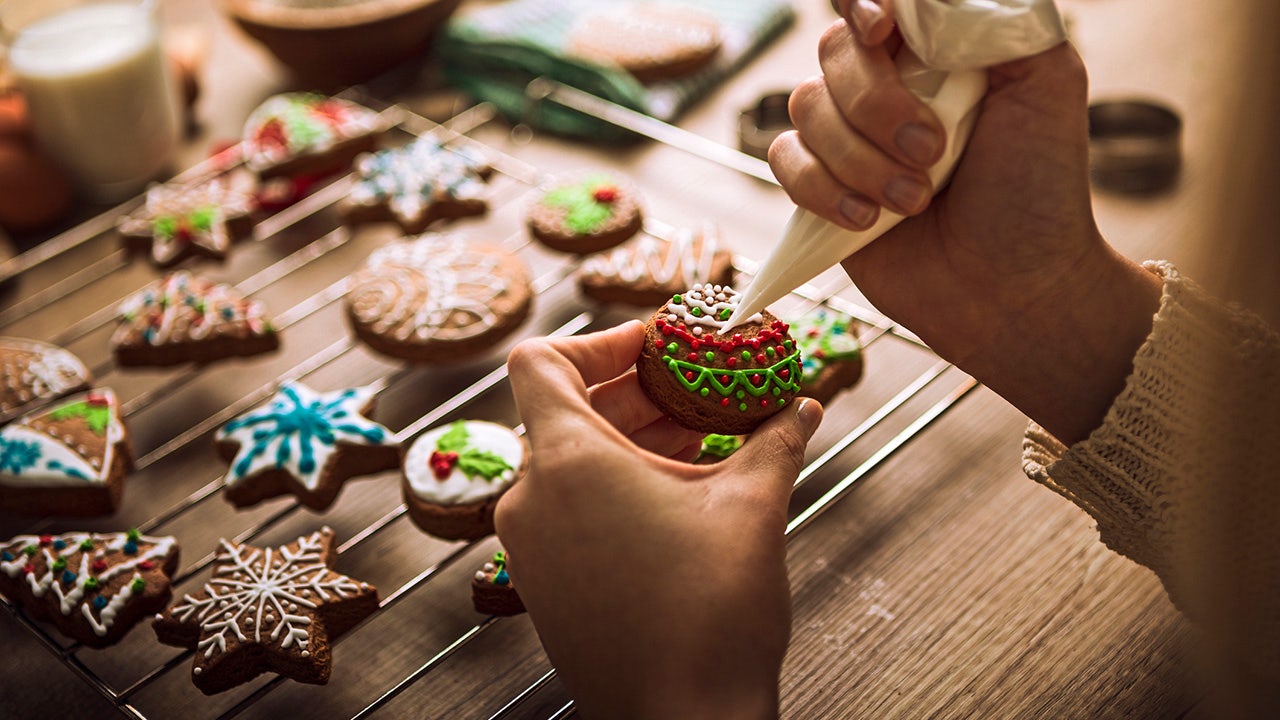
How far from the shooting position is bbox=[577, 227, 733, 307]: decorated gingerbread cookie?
4.44 feet

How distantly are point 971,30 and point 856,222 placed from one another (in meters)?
0.17

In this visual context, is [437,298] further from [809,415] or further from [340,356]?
[809,415]

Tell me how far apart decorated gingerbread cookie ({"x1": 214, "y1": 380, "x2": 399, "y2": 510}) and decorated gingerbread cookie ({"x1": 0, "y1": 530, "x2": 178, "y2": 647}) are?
107 millimetres

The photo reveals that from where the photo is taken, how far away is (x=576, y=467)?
0.76m

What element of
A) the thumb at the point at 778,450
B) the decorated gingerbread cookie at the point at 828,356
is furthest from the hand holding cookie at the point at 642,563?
the decorated gingerbread cookie at the point at 828,356

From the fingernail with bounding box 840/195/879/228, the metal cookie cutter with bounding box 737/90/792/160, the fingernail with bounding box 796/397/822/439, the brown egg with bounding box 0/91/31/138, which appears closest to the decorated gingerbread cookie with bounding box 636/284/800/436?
the fingernail with bounding box 796/397/822/439

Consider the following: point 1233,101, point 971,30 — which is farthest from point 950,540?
A: point 1233,101

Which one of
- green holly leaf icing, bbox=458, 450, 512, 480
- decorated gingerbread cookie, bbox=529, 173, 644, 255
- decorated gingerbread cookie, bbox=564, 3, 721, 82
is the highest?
decorated gingerbread cookie, bbox=564, 3, 721, 82

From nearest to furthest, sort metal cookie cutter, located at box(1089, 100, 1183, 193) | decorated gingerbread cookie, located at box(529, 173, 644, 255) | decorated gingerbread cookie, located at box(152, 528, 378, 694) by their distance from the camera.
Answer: decorated gingerbread cookie, located at box(152, 528, 378, 694), decorated gingerbread cookie, located at box(529, 173, 644, 255), metal cookie cutter, located at box(1089, 100, 1183, 193)

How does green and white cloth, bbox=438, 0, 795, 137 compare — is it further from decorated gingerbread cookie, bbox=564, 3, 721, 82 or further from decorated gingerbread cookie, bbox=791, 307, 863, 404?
decorated gingerbread cookie, bbox=791, 307, 863, 404

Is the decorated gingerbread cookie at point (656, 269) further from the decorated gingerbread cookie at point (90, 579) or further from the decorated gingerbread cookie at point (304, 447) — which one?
the decorated gingerbread cookie at point (90, 579)

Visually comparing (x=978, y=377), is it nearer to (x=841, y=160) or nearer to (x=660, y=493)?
(x=841, y=160)

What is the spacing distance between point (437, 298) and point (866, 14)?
724mm

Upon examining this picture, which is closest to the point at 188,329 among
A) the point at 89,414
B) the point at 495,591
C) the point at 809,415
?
the point at 89,414
